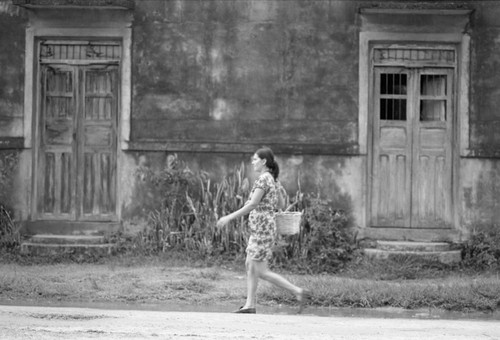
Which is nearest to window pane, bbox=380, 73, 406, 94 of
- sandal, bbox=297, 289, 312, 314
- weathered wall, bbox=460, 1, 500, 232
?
weathered wall, bbox=460, 1, 500, 232

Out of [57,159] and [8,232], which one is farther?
[57,159]

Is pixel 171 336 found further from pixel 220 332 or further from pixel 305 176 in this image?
pixel 305 176

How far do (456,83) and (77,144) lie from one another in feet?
18.4

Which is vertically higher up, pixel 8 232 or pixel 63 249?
pixel 8 232

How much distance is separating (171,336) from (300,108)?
5.87 meters

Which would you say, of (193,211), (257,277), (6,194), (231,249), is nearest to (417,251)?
(231,249)

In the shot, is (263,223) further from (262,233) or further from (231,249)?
(231,249)

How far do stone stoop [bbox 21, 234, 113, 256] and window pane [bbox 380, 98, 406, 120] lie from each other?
4392 mm

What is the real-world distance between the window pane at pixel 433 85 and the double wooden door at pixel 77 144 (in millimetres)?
4508

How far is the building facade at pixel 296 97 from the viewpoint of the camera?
12.4m

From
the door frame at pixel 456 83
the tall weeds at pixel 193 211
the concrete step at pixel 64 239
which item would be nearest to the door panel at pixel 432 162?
the door frame at pixel 456 83

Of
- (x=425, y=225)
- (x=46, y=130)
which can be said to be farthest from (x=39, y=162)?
(x=425, y=225)

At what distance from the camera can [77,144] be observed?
1277cm

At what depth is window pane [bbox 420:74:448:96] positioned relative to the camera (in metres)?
12.6
